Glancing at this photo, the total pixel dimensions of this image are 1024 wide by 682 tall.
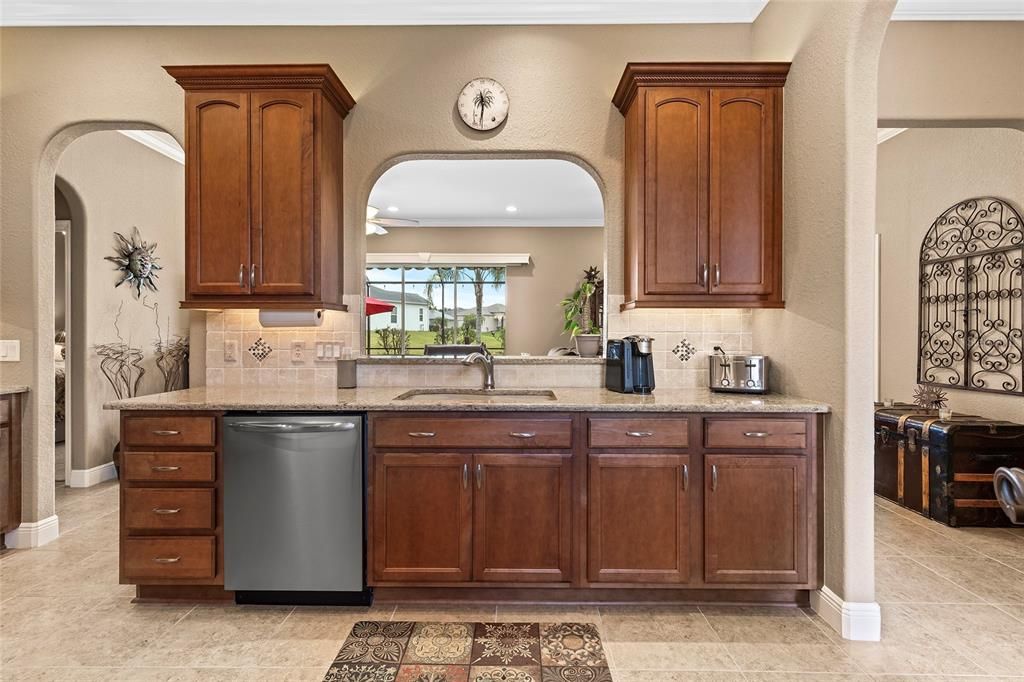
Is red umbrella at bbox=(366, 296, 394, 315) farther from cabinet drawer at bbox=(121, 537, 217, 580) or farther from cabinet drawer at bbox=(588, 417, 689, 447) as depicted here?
cabinet drawer at bbox=(588, 417, 689, 447)

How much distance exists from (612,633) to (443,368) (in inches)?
62.7

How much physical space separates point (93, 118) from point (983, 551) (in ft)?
18.5

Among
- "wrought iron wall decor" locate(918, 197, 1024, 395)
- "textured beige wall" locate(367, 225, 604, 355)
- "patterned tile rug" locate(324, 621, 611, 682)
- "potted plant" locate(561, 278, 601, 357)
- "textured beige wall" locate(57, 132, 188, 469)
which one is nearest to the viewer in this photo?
"patterned tile rug" locate(324, 621, 611, 682)

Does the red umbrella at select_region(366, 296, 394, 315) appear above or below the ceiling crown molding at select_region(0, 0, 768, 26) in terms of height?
below

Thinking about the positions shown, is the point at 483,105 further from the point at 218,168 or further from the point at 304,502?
the point at 304,502

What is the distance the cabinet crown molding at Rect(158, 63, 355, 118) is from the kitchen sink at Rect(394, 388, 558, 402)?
1632 mm

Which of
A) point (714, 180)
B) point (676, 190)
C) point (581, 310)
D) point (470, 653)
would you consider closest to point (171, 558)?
point (470, 653)

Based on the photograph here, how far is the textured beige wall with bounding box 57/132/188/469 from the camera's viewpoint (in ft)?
15.1

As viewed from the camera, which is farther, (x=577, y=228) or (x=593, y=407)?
(x=577, y=228)

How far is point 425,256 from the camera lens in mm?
8797

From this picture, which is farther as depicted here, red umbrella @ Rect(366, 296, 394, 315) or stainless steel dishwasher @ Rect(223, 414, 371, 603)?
red umbrella @ Rect(366, 296, 394, 315)

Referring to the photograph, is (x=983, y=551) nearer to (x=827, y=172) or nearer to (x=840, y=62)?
(x=827, y=172)

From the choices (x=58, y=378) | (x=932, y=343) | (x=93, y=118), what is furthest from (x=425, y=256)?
(x=932, y=343)

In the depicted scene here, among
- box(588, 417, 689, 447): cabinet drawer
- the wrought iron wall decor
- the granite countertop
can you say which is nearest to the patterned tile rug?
box(588, 417, 689, 447): cabinet drawer
